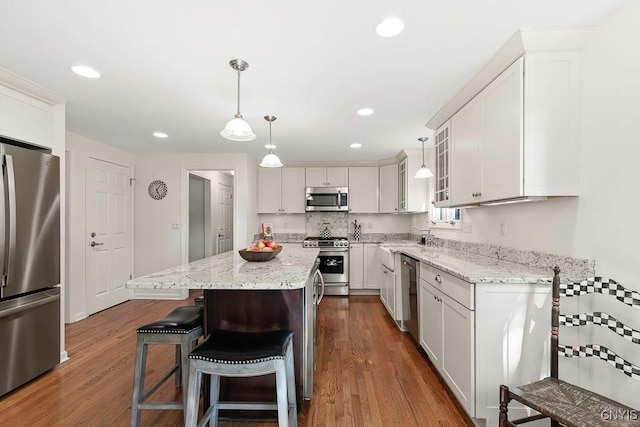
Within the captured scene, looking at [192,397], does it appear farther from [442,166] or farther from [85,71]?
[442,166]

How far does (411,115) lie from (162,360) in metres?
3.27

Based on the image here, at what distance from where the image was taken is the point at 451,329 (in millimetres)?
2047

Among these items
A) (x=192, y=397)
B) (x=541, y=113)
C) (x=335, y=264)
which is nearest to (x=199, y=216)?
(x=335, y=264)

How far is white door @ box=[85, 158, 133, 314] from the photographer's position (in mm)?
3904

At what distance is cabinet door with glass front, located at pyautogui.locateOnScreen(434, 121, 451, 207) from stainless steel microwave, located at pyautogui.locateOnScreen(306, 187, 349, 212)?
218cm

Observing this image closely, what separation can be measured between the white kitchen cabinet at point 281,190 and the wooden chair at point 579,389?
4137 mm

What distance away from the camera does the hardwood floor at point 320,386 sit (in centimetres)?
190

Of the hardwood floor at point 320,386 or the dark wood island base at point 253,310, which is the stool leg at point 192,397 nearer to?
the dark wood island base at point 253,310

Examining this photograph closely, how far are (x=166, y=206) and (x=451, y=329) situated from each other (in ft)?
14.3

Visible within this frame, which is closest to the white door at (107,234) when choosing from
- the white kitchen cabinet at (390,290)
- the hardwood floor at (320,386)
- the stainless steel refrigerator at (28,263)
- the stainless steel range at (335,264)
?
the hardwood floor at (320,386)

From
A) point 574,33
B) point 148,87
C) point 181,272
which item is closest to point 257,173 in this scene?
point 148,87

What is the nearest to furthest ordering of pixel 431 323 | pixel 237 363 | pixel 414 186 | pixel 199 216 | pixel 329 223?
pixel 237 363, pixel 431 323, pixel 414 186, pixel 329 223, pixel 199 216

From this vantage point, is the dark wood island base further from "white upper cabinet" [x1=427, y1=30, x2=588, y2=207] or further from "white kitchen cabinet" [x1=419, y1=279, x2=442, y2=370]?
"white upper cabinet" [x1=427, y1=30, x2=588, y2=207]

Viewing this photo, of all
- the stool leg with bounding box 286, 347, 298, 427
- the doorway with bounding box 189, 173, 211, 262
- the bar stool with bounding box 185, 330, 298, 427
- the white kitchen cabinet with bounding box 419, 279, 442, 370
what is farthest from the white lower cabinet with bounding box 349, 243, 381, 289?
the bar stool with bounding box 185, 330, 298, 427
